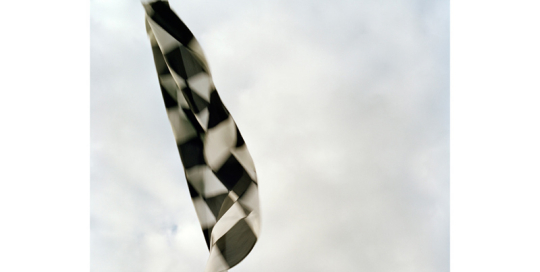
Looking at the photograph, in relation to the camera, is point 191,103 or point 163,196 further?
point 163,196

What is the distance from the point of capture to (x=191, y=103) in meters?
0.24

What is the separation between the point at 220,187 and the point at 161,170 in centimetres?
26

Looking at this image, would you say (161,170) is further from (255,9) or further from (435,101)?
(435,101)

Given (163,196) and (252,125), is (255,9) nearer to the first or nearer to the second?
(252,125)

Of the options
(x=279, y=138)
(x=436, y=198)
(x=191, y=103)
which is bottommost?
(x=436, y=198)

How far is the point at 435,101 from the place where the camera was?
47cm
